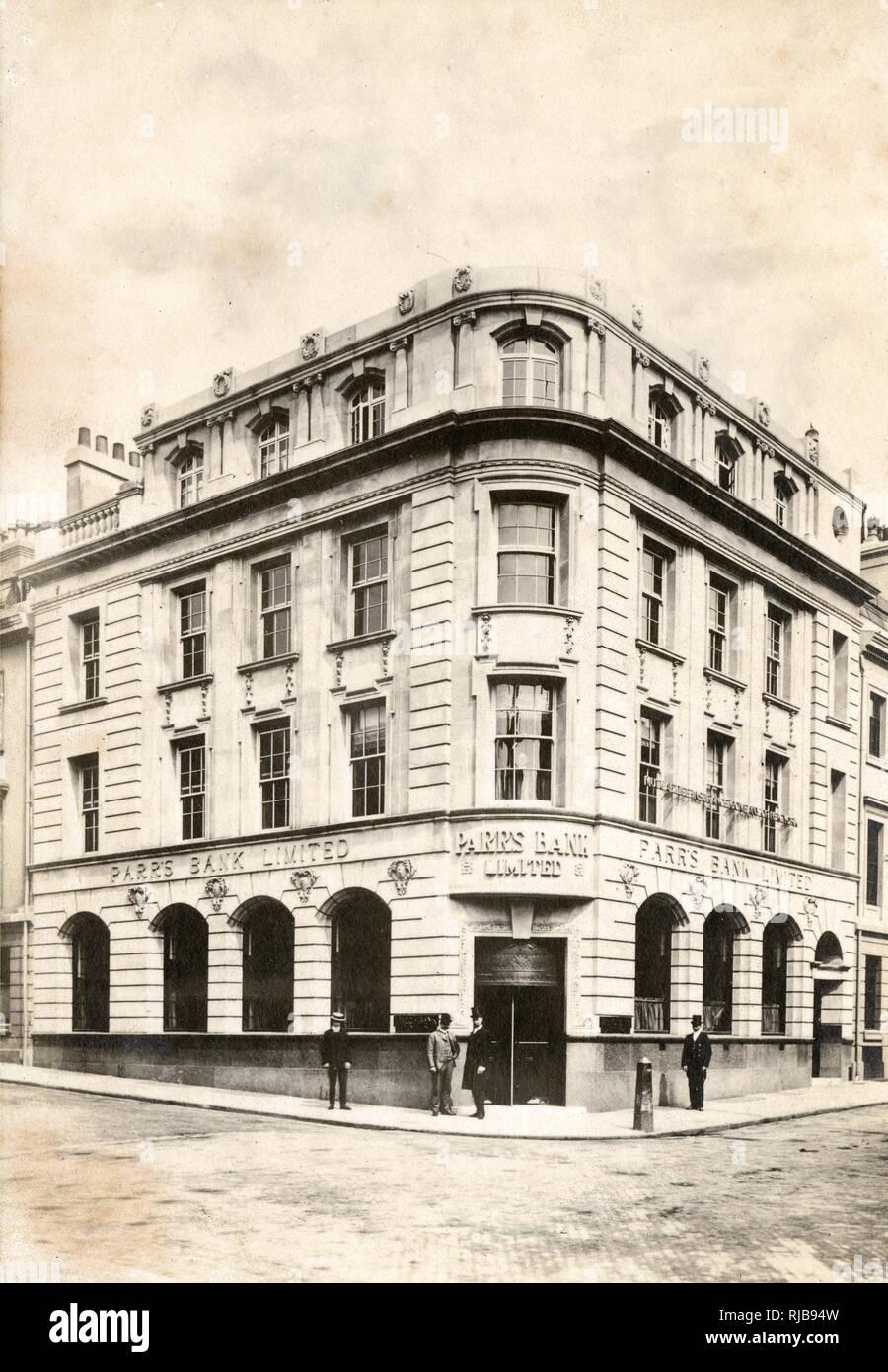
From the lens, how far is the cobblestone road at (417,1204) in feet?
36.1

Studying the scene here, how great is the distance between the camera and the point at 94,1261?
10406 mm

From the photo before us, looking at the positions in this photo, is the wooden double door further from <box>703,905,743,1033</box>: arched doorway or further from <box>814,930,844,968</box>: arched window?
<box>814,930,844,968</box>: arched window

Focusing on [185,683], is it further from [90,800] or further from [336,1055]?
[336,1055]

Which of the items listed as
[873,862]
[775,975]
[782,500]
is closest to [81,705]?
[775,975]

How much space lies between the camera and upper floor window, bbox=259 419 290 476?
100.0 ft

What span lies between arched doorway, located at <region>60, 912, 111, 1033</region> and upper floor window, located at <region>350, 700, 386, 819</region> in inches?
305

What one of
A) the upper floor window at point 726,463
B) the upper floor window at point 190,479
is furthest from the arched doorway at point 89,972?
the upper floor window at point 726,463

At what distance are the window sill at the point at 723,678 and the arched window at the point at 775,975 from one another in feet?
19.7

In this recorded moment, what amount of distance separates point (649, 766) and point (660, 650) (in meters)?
2.46

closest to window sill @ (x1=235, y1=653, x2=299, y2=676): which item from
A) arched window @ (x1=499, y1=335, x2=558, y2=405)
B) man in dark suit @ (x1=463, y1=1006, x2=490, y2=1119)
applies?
arched window @ (x1=499, y1=335, x2=558, y2=405)

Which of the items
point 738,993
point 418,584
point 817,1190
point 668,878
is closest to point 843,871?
point 738,993

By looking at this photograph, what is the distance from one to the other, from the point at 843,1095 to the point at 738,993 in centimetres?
318
